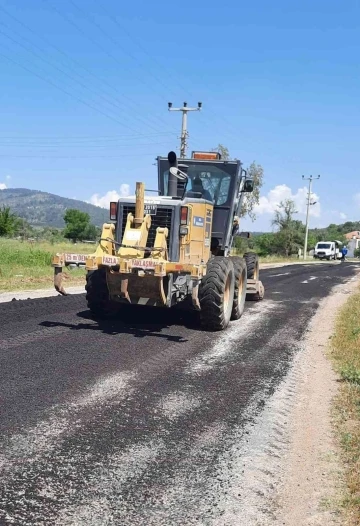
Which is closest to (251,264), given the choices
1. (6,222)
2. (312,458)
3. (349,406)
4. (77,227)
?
(349,406)

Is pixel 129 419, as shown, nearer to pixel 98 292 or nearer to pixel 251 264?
pixel 98 292

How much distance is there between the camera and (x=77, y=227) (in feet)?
372

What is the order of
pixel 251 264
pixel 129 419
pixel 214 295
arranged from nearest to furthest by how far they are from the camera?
1. pixel 129 419
2. pixel 214 295
3. pixel 251 264

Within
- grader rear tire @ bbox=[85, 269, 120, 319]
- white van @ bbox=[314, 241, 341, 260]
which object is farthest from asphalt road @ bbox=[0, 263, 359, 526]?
white van @ bbox=[314, 241, 341, 260]

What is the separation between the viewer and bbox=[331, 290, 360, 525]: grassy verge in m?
3.97

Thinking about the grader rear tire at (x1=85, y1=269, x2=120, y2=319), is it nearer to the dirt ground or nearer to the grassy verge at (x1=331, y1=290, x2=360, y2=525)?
the dirt ground

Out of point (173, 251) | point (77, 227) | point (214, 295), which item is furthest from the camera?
point (77, 227)

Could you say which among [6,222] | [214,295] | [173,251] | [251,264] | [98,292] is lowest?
[98,292]

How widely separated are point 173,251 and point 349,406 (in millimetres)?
4420

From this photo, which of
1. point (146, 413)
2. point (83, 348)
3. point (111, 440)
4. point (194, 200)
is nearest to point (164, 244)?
point (194, 200)

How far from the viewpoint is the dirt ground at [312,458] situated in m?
3.76

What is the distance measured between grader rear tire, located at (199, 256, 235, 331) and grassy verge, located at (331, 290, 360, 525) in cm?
199

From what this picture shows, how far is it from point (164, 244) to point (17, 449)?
5.34 m

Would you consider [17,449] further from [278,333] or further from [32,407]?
[278,333]
